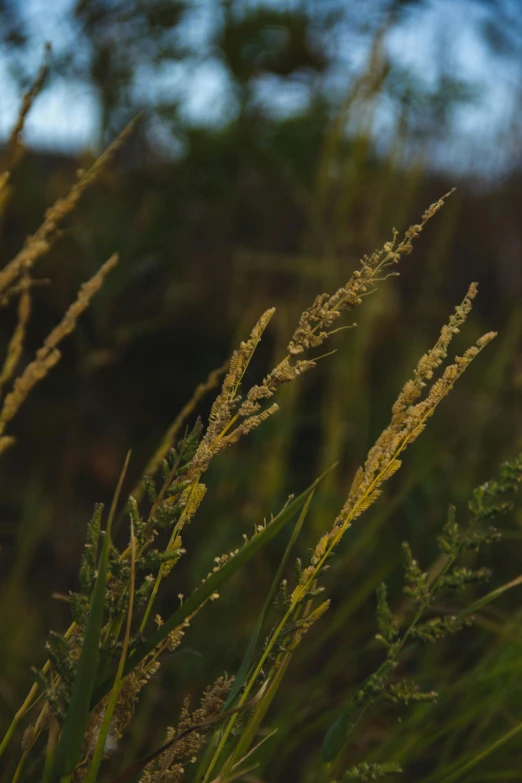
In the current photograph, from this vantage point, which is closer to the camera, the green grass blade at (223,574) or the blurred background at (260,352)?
the green grass blade at (223,574)

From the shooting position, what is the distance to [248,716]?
547mm

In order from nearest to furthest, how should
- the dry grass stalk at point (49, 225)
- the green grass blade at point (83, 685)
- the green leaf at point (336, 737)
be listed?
the green grass blade at point (83, 685), the green leaf at point (336, 737), the dry grass stalk at point (49, 225)

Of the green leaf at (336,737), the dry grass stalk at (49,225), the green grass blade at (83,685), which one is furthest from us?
the dry grass stalk at (49,225)

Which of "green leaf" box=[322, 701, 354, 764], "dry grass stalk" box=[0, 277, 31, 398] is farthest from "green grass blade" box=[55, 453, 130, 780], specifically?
"dry grass stalk" box=[0, 277, 31, 398]

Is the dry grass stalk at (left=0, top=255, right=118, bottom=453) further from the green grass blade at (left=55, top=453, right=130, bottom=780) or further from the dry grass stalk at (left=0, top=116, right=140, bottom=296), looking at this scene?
the green grass blade at (left=55, top=453, right=130, bottom=780)

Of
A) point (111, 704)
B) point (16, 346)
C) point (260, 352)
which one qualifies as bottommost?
point (260, 352)

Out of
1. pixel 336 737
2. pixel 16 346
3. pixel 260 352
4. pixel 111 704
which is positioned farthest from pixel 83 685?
pixel 260 352

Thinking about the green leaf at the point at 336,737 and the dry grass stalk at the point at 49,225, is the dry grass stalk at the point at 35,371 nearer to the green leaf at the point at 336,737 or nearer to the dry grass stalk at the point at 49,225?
the dry grass stalk at the point at 49,225

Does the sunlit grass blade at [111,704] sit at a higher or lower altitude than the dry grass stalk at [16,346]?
lower

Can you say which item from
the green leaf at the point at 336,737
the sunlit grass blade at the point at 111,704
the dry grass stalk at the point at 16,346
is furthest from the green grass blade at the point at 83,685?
the dry grass stalk at the point at 16,346

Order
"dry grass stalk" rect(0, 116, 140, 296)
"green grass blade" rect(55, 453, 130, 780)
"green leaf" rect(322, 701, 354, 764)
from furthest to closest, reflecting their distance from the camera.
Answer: "dry grass stalk" rect(0, 116, 140, 296) → "green leaf" rect(322, 701, 354, 764) → "green grass blade" rect(55, 453, 130, 780)

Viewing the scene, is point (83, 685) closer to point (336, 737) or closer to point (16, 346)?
point (336, 737)

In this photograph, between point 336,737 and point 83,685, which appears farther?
point 336,737

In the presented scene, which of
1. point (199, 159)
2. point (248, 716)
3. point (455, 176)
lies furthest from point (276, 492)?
point (455, 176)
